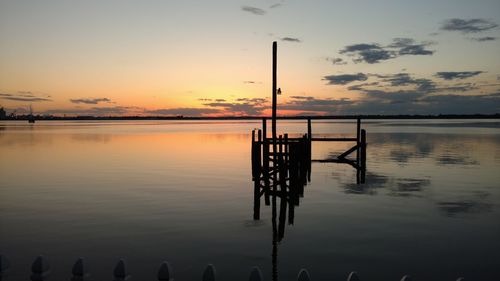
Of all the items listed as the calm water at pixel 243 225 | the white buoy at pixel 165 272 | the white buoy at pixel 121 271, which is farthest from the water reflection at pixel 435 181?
the white buoy at pixel 121 271

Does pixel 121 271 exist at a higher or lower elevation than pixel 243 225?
higher

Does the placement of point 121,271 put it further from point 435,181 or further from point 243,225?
point 435,181

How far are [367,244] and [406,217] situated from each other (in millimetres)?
4614

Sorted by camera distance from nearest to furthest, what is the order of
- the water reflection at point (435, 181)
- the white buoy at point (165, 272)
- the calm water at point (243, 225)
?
1. the white buoy at point (165, 272)
2. the calm water at point (243, 225)
3. the water reflection at point (435, 181)

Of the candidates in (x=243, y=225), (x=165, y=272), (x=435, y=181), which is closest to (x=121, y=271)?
(x=165, y=272)

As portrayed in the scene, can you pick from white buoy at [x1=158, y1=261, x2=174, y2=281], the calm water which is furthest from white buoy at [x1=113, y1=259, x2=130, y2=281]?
the calm water

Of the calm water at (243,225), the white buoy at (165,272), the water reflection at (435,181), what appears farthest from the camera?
the water reflection at (435,181)

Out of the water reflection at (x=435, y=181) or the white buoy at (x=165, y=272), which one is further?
the water reflection at (x=435, y=181)

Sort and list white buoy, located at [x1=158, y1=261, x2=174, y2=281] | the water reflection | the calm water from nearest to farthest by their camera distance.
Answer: white buoy, located at [x1=158, y1=261, x2=174, y2=281] → the calm water → the water reflection

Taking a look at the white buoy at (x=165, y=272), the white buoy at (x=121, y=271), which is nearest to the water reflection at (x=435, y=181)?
the white buoy at (x=165, y=272)

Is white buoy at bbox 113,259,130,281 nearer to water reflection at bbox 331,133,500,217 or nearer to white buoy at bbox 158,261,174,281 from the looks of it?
white buoy at bbox 158,261,174,281

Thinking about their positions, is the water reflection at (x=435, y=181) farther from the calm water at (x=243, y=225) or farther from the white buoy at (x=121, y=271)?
the white buoy at (x=121, y=271)

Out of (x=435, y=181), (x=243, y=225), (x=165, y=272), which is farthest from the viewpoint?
(x=435, y=181)

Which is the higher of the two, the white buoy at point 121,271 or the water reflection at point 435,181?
the white buoy at point 121,271
